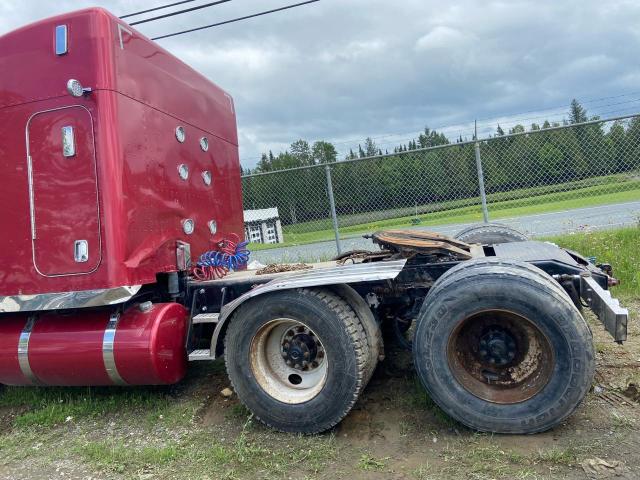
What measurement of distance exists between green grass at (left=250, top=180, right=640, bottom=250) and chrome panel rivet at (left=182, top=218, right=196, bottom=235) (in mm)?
4175

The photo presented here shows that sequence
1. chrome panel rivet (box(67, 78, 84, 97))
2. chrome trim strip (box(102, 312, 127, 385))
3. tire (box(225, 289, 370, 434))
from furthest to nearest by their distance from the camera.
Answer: chrome trim strip (box(102, 312, 127, 385)), chrome panel rivet (box(67, 78, 84, 97)), tire (box(225, 289, 370, 434))

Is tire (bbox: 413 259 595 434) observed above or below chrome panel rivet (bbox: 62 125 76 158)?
below

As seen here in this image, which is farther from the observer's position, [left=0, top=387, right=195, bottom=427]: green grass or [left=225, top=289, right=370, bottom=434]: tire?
[left=0, top=387, right=195, bottom=427]: green grass

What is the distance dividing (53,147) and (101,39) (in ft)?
2.97

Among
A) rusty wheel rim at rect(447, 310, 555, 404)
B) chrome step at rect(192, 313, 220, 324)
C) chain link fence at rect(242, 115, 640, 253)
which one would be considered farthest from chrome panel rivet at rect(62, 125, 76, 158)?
chain link fence at rect(242, 115, 640, 253)

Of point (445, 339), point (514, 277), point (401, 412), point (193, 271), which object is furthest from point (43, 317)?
point (514, 277)

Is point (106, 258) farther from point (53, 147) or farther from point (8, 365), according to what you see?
point (8, 365)

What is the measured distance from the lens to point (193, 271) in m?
4.63

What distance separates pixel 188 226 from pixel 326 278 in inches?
69.3

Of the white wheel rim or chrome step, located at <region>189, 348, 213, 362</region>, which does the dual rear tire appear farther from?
chrome step, located at <region>189, 348, 213, 362</region>

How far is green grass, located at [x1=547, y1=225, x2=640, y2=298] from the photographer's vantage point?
6.34 meters

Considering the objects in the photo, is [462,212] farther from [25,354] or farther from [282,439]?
[25,354]

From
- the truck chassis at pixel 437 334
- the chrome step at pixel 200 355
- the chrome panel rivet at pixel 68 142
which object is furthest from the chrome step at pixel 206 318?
the chrome panel rivet at pixel 68 142

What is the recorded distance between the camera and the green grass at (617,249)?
249 inches
